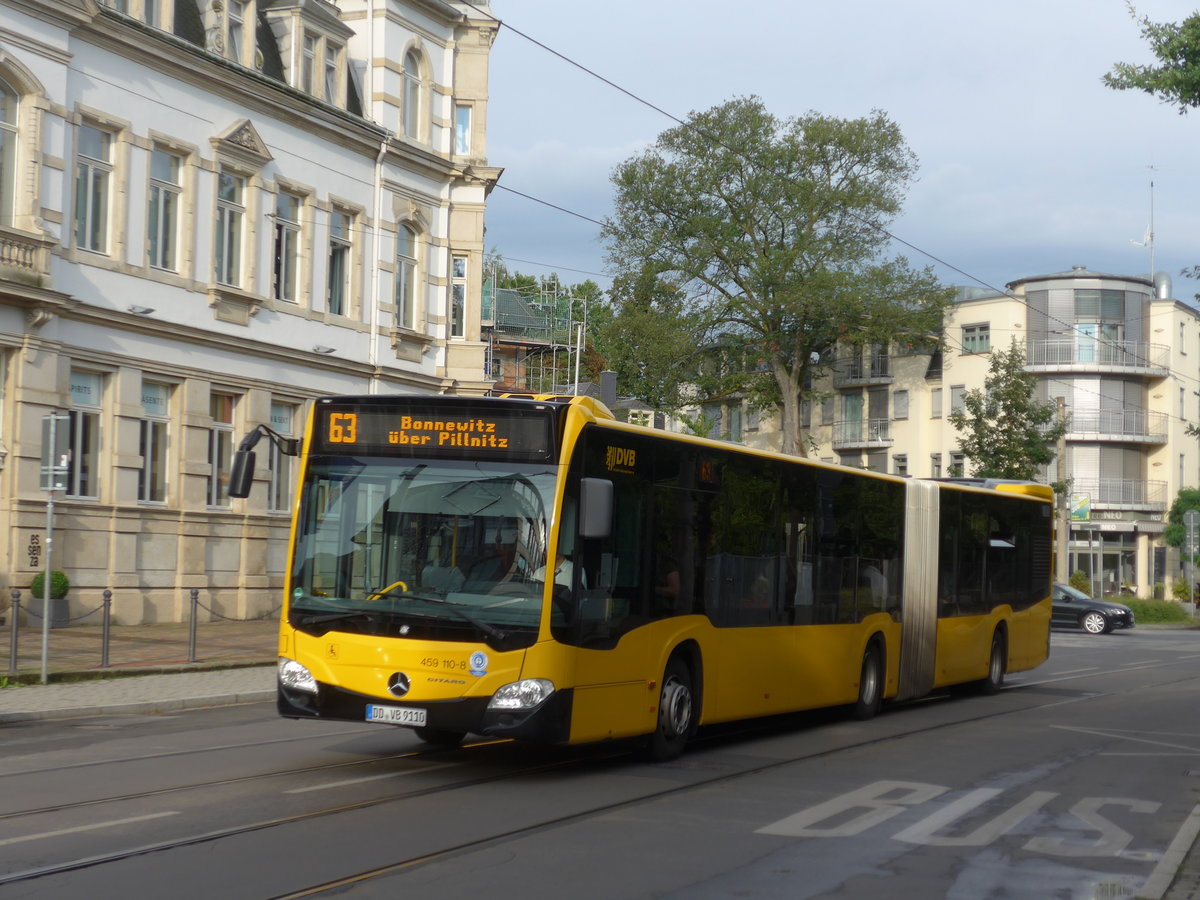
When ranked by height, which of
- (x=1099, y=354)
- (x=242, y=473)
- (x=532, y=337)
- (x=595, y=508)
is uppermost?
(x=532, y=337)

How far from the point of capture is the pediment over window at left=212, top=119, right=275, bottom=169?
28741 mm

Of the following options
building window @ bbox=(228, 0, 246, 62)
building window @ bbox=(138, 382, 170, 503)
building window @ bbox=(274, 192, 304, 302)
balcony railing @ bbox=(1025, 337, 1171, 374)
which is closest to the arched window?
building window @ bbox=(274, 192, 304, 302)

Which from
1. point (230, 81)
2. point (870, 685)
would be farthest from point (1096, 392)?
point (870, 685)

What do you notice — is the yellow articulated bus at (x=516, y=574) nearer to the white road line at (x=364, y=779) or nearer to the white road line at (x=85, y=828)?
the white road line at (x=364, y=779)

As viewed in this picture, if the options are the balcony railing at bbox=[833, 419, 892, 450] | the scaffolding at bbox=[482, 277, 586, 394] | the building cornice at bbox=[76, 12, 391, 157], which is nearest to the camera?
the building cornice at bbox=[76, 12, 391, 157]

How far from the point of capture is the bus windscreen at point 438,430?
10.9m

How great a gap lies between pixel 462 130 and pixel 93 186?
1198cm

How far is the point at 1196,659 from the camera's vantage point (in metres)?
32.8

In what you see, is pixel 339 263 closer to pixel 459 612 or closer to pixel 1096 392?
pixel 459 612

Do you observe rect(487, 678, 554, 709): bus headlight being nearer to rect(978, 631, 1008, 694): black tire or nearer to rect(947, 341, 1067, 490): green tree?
rect(978, 631, 1008, 694): black tire

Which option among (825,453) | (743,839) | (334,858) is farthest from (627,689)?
(825,453)

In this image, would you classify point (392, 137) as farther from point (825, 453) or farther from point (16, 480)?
point (825, 453)

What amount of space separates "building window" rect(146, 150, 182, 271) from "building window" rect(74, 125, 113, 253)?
1.02 m

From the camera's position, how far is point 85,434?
25766 millimetres
